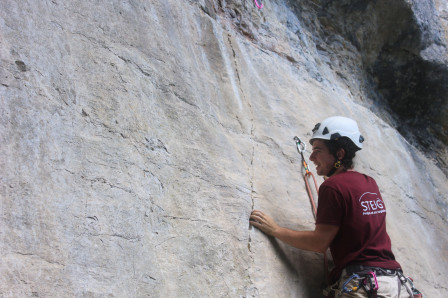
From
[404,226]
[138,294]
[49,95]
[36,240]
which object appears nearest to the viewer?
[36,240]

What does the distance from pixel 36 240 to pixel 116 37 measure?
1362 millimetres

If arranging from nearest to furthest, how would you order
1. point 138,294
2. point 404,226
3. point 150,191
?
point 138,294, point 150,191, point 404,226

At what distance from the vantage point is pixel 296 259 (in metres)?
2.62

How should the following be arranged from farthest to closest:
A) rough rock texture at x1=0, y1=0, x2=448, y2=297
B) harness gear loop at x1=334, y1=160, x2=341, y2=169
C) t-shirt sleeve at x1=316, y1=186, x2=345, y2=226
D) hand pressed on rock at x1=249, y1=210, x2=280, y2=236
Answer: harness gear loop at x1=334, y1=160, x2=341, y2=169
hand pressed on rock at x1=249, y1=210, x2=280, y2=236
t-shirt sleeve at x1=316, y1=186, x2=345, y2=226
rough rock texture at x1=0, y1=0, x2=448, y2=297

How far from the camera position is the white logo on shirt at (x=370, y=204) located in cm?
243

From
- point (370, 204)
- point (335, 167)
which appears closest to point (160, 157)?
point (335, 167)

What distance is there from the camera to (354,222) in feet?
7.81

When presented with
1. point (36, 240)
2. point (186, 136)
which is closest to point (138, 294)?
point (36, 240)

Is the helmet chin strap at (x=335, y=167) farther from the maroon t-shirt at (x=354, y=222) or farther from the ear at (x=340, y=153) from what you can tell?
the maroon t-shirt at (x=354, y=222)

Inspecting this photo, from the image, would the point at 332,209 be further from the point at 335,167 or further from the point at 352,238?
the point at 335,167

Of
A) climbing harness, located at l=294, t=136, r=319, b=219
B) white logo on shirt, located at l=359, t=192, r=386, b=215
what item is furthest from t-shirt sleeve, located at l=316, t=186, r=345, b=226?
climbing harness, located at l=294, t=136, r=319, b=219

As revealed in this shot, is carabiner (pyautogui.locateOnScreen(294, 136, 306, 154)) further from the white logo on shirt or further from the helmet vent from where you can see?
the white logo on shirt

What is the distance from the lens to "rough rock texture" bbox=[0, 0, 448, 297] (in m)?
1.80

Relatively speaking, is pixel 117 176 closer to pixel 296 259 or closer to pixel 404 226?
pixel 296 259
